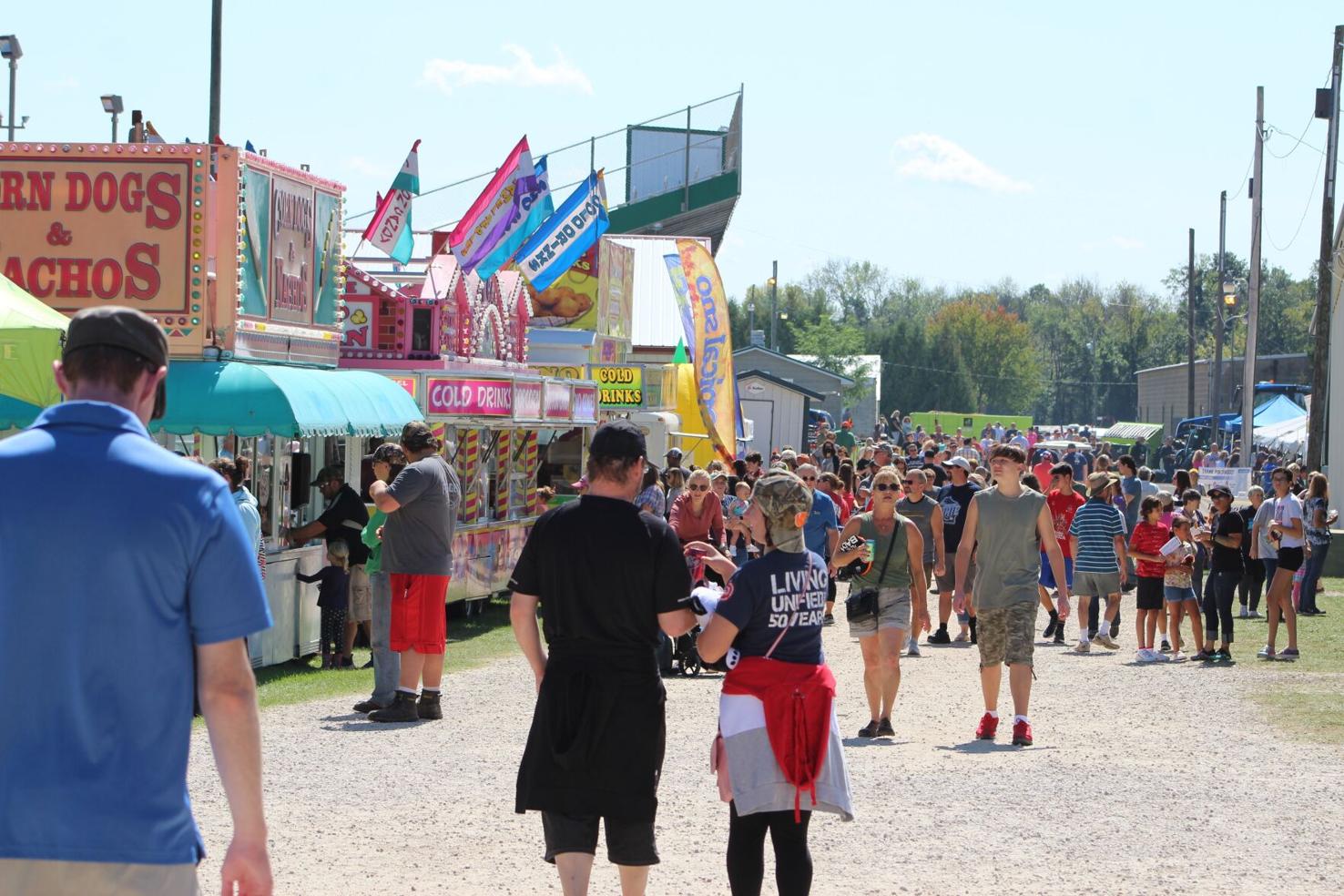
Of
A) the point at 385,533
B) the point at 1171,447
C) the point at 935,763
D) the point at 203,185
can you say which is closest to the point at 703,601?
the point at 935,763

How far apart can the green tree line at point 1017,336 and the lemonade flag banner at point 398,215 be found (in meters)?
76.4

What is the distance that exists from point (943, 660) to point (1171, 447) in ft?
153

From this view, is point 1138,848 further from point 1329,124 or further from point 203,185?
point 1329,124

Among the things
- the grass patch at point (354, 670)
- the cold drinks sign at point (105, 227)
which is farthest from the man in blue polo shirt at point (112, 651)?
the cold drinks sign at point (105, 227)

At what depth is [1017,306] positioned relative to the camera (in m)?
160

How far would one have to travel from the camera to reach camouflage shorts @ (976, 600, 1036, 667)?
10180mm

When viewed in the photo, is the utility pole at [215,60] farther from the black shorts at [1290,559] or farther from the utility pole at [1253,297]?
the utility pole at [1253,297]

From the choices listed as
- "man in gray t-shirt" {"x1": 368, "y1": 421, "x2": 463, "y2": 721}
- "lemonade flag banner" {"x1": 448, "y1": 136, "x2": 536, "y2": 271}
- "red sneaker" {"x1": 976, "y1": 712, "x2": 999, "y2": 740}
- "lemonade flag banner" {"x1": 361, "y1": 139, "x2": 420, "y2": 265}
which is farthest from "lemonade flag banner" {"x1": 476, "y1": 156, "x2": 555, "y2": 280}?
"red sneaker" {"x1": 976, "y1": 712, "x2": 999, "y2": 740}

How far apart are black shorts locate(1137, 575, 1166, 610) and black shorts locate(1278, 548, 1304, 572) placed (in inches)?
47.1

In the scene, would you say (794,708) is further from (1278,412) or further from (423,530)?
(1278,412)

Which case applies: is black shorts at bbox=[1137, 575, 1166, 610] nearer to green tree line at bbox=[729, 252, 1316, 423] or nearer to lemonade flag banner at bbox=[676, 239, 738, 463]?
lemonade flag banner at bbox=[676, 239, 738, 463]

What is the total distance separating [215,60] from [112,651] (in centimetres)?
2019

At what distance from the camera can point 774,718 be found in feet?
18.4

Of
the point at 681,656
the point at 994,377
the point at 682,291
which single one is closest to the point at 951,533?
the point at 681,656
